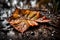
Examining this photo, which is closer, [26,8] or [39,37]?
Result: [39,37]

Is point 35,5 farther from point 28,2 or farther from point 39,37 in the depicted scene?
point 39,37

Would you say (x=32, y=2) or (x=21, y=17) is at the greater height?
(x=32, y=2)

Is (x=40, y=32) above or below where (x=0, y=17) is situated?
below

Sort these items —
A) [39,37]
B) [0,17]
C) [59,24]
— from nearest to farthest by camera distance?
[39,37]
[59,24]
[0,17]

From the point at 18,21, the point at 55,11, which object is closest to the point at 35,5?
the point at 55,11

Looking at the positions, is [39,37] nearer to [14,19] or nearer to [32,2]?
[14,19]

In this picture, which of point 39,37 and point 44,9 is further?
point 44,9

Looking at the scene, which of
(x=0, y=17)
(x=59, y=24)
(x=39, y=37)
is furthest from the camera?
(x=0, y=17)

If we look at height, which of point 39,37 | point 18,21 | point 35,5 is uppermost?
point 35,5

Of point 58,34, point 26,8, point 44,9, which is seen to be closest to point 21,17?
point 26,8
